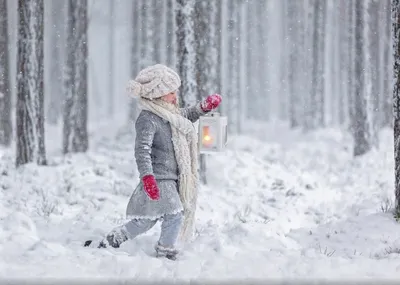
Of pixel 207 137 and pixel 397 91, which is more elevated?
pixel 397 91

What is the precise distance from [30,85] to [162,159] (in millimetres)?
5681

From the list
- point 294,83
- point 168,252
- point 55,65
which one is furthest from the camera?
point 55,65

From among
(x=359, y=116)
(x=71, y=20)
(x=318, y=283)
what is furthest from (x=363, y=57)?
(x=318, y=283)

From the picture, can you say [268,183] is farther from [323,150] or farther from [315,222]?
[323,150]

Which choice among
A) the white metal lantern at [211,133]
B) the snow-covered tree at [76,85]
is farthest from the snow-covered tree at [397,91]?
the snow-covered tree at [76,85]

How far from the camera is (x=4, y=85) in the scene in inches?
583

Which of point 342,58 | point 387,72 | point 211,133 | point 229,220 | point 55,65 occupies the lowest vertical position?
point 229,220

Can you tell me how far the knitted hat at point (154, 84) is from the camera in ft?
19.7

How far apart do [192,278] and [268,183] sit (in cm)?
668

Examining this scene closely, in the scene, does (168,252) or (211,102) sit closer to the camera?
(168,252)

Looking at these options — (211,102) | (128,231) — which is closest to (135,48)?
(211,102)

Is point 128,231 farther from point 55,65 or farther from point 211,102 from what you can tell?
point 55,65

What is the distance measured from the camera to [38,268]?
5.14m

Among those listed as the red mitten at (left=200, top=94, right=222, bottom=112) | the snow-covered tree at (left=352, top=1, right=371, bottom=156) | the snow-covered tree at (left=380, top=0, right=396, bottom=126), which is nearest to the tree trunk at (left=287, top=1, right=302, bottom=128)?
the snow-covered tree at (left=380, top=0, right=396, bottom=126)
